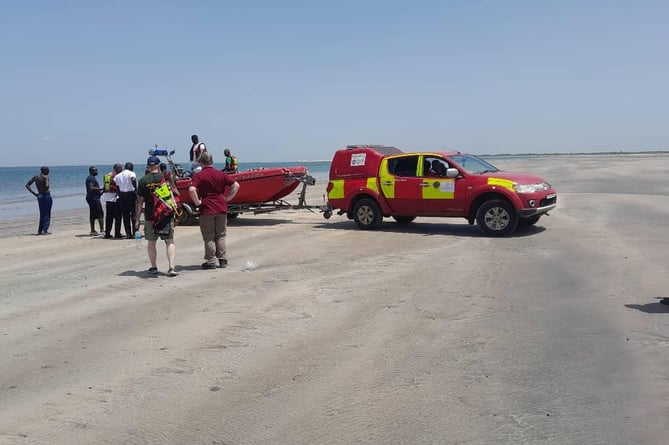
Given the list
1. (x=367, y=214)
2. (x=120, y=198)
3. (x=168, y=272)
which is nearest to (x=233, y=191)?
(x=168, y=272)

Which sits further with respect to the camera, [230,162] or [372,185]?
[230,162]

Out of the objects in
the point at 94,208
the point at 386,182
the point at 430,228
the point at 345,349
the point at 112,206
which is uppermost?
the point at 386,182

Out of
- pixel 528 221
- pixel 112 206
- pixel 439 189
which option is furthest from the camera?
pixel 112 206

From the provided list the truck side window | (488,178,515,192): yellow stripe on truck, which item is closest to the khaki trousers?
the truck side window

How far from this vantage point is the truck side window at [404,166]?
13.6 m

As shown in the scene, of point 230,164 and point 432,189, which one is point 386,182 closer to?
point 432,189

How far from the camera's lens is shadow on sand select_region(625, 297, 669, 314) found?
6418mm

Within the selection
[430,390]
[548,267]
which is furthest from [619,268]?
[430,390]

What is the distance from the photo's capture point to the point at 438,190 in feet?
43.4

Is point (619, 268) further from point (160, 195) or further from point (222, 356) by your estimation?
point (160, 195)

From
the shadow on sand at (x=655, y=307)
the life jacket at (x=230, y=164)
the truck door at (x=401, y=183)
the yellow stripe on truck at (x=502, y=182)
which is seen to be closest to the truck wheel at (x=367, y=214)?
the truck door at (x=401, y=183)

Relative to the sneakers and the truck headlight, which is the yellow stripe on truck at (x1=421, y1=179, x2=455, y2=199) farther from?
the sneakers

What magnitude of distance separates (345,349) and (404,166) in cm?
882

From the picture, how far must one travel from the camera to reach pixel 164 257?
11031mm
